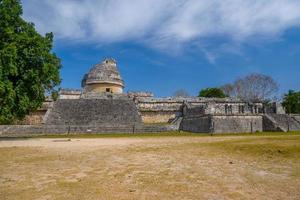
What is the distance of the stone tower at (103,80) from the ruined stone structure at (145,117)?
0.46 metres

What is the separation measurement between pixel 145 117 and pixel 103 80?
33.4ft

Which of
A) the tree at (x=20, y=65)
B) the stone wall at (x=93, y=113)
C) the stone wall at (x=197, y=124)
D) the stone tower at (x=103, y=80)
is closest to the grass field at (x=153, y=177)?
the tree at (x=20, y=65)

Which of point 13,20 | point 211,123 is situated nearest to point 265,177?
point 13,20

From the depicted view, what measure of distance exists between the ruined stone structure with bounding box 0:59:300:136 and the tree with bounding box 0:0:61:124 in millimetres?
9923

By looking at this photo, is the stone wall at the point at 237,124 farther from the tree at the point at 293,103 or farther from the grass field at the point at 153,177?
the tree at the point at 293,103

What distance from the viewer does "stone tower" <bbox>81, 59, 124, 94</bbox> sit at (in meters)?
46.8

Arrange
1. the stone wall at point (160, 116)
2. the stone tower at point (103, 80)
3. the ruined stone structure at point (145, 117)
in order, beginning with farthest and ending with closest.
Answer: the stone tower at point (103, 80)
the stone wall at point (160, 116)
the ruined stone structure at point (145, 117)

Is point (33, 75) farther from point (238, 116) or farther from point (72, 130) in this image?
point (238, 116)

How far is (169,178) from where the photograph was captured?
7.19 m

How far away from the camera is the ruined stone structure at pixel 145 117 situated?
2884 centimetres

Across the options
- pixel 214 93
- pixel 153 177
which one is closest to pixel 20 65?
pixel 153 177

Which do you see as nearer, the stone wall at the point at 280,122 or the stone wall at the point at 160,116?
the stone wall at the point at 280,122

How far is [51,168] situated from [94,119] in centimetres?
2446

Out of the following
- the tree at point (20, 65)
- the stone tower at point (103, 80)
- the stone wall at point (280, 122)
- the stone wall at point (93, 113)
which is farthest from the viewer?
the stone tower at point (103, 80)
